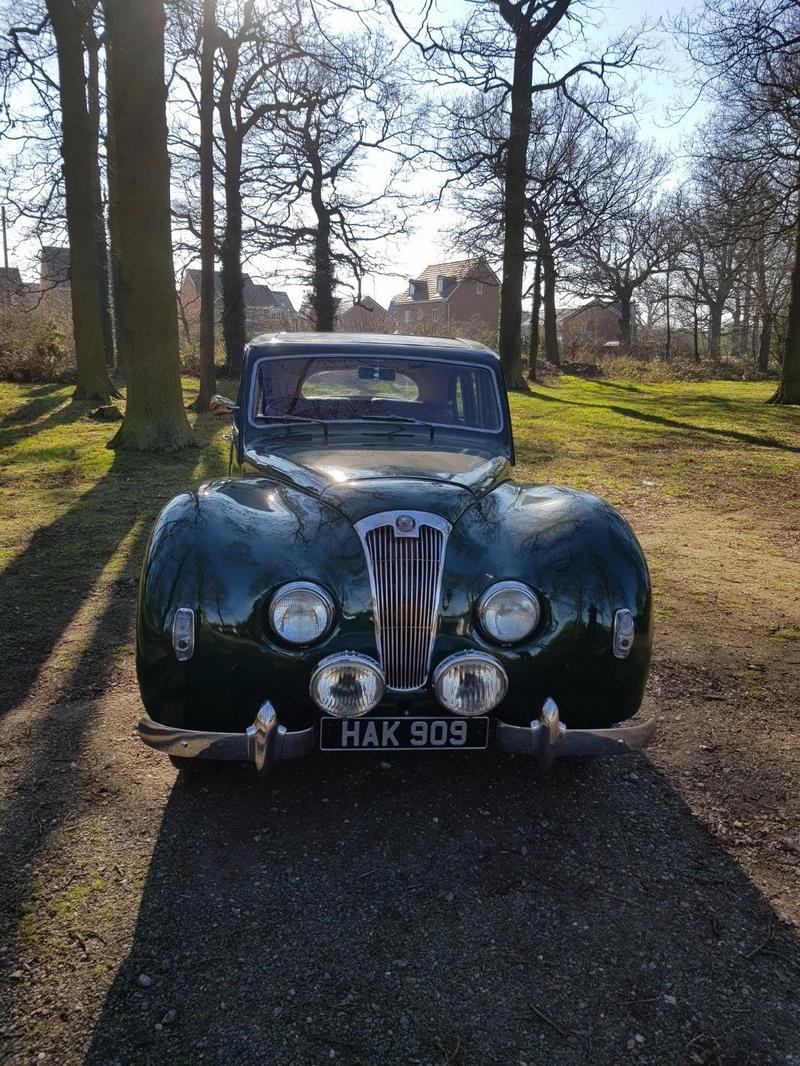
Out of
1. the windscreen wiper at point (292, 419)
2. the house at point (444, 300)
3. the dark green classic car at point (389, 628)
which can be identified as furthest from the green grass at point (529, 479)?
the house at point (444, 300)

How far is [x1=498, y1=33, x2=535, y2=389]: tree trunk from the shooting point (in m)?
17.0

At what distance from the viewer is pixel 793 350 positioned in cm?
1617

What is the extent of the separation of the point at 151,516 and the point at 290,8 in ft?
29.6

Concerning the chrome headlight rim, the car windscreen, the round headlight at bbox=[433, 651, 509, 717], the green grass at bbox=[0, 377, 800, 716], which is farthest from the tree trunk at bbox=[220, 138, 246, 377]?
the round headlight at bbox=[433, 651, 509, 717]

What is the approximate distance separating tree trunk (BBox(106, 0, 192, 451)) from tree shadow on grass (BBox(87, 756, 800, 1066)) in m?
7.33

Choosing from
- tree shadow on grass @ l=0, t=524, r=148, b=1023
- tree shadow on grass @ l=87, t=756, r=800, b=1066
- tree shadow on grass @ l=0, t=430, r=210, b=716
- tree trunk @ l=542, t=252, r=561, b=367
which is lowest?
tree shadow on grass @ l=87, t=756, r=800, b=1066

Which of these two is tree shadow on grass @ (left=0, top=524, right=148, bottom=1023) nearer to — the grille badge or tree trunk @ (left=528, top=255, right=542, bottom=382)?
the grille badge

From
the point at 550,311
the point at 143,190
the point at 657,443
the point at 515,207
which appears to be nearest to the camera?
the point at 143,190

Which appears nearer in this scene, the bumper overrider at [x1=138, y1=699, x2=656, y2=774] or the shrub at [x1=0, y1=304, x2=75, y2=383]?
the bumper overrider at [x1=138, y1=699, x2=656, y2=774]

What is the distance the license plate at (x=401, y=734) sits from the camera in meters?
2.57

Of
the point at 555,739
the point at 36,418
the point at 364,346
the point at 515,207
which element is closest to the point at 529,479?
A: the point at 364,346

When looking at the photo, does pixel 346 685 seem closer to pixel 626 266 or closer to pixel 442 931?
pixel 442 931

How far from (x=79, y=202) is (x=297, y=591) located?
13954 mm

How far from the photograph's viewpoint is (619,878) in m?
2.52
